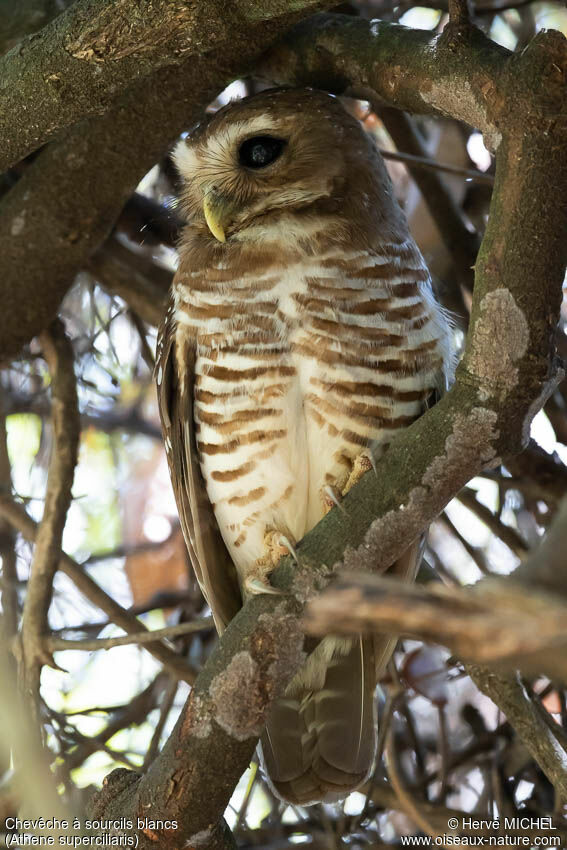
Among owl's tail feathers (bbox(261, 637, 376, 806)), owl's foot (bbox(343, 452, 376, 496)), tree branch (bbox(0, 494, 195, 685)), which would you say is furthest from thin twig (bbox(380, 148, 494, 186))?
tree branch (bbox(0, 494, 195, 685))

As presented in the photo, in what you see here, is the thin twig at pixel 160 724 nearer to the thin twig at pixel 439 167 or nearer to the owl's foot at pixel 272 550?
the owl's foot at pixel 272 550

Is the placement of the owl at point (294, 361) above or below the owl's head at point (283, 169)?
below

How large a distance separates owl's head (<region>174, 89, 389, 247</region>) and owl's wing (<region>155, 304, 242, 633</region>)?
0.28 m

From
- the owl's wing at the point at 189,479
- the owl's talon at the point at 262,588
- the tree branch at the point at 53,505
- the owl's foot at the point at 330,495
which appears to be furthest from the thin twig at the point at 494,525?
the tree branch at the point at 53,505

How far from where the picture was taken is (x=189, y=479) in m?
2.07

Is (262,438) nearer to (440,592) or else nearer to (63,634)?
(63,634)

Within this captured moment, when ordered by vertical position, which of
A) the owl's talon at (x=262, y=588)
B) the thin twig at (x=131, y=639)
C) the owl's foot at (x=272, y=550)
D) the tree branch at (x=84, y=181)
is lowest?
the owl's talon at (x=262, y=588)

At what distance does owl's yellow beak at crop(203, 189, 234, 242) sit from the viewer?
2.06 m

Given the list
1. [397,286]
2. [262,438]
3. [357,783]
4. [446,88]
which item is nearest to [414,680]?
[357,783]

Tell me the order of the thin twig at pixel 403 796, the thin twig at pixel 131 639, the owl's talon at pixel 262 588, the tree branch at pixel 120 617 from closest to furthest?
the owl's talon at pixel 262 588
the thin twig at pixel 131 639
the thin twig at pixel 403 796
the tree branch at pixel 120 617

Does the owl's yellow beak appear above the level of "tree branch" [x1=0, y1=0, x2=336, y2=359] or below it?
below

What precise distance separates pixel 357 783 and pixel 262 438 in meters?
0.74

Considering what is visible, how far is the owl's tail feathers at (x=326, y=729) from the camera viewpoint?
1.96m

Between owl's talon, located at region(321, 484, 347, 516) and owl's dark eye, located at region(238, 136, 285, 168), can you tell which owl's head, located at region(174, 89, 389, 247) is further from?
owl's talon, located at region(321, 484, 347, 516)
